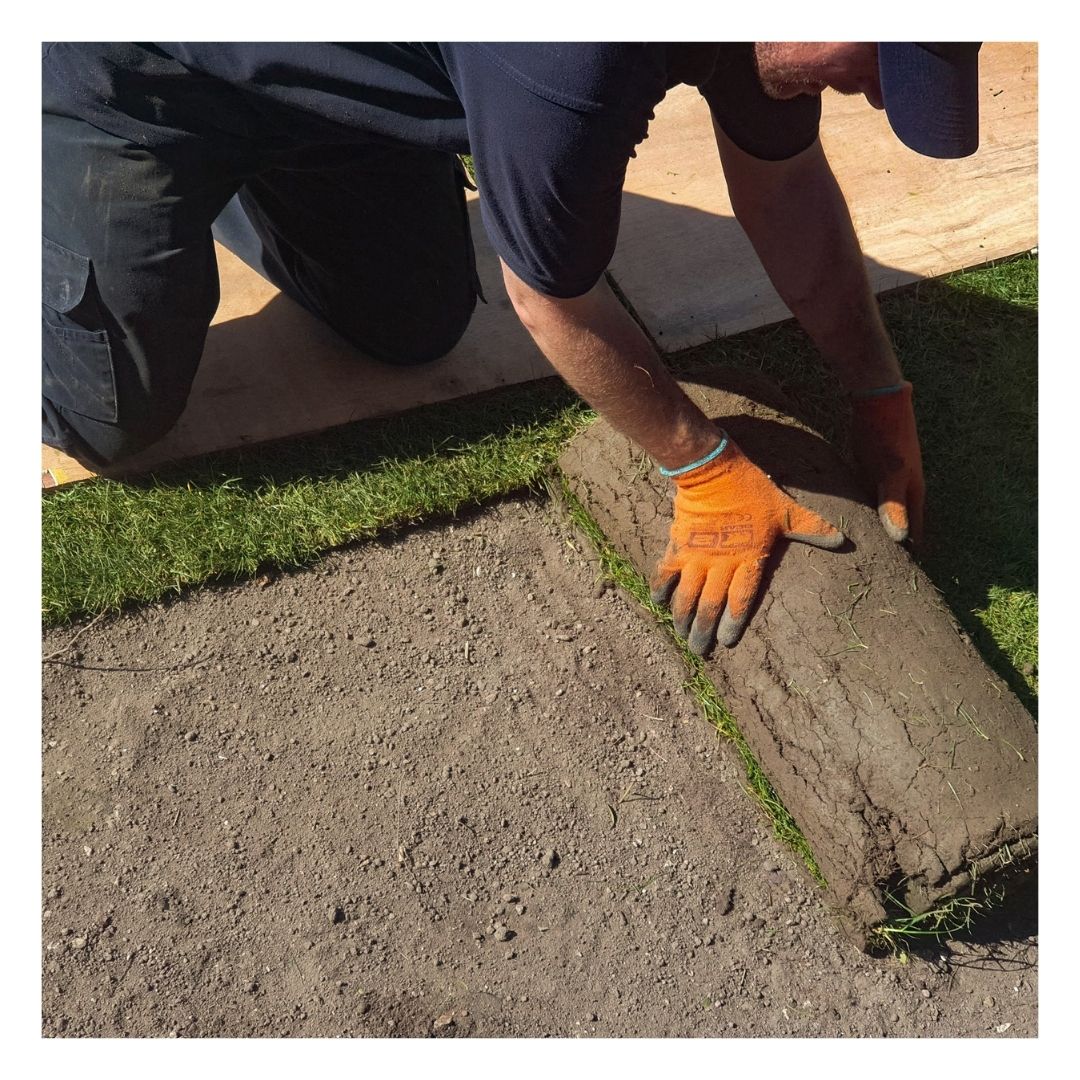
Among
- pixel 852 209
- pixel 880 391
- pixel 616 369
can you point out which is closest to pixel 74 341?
pixel 616 369

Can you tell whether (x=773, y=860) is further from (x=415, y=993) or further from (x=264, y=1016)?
(x=264, y=1016)

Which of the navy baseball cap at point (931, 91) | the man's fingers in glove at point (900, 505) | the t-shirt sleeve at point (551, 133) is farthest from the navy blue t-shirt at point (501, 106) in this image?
the man's fingers in glove at point (900, 505)

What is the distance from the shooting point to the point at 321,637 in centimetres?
291

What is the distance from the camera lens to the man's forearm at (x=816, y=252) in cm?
258

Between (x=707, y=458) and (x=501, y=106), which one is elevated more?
(x=501, y=106)

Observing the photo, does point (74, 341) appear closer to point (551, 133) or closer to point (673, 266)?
point (551, 133)

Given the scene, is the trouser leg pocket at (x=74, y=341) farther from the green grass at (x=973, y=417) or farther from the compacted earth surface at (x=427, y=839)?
the green grass at (x=973, y=417)

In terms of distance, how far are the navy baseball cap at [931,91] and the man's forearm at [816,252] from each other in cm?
65

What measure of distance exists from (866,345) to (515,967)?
5.63ft

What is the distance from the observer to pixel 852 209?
3.65 m

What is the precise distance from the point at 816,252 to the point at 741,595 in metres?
0.86

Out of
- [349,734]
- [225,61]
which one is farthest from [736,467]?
[225,61]

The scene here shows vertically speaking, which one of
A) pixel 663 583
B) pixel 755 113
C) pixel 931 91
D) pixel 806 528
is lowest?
pixel 663 583

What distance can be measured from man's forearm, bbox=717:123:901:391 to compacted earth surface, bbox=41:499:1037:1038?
2.83 ft
